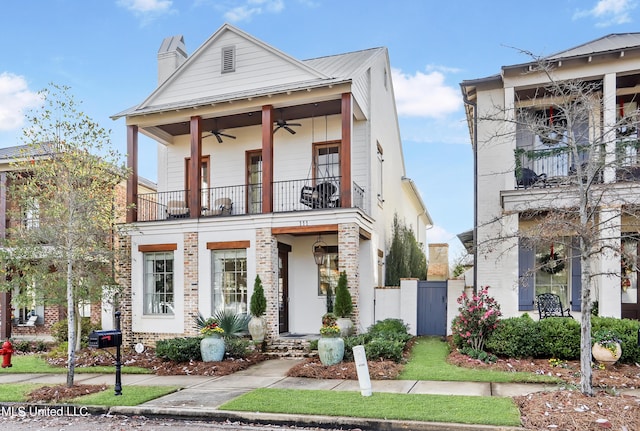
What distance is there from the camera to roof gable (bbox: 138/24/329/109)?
14.0 meters

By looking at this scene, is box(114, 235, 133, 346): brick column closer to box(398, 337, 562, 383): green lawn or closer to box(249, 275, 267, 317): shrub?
box(249, 275, 267, 317): shrub

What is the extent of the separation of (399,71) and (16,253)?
46.7 ft

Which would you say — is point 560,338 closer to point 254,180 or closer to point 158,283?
point 254,180

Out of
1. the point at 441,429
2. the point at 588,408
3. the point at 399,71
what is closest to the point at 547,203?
the point at 588,408

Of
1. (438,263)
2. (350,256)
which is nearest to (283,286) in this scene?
(350,256)

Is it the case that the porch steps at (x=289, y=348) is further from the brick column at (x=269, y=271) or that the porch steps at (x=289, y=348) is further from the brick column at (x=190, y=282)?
the brick column at (x=190, y=282)

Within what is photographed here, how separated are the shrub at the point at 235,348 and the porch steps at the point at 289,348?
2.53ft

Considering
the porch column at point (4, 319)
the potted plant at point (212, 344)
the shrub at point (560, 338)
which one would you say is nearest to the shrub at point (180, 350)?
the potted plant at point (212, 344)

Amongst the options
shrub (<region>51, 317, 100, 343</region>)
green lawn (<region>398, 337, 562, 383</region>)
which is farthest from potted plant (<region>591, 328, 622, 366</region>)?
shrub (<region>51, 317, 100, 343</region>)

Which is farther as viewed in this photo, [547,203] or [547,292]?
[547,292]

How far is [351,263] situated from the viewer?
12445mm

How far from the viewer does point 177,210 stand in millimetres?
14727

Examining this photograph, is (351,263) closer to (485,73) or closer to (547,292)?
(547,292)

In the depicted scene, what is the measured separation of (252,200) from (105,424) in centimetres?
897
